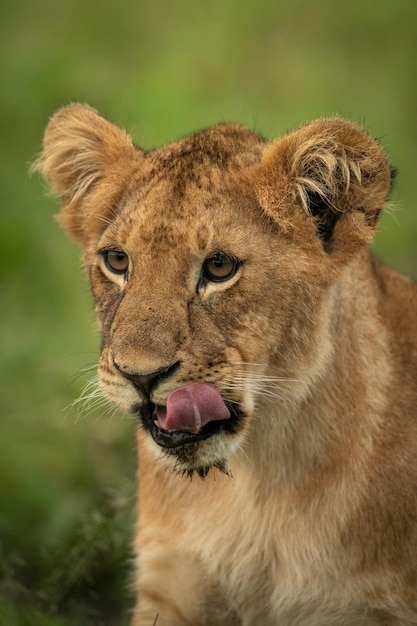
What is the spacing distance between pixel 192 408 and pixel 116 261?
1.95 ft

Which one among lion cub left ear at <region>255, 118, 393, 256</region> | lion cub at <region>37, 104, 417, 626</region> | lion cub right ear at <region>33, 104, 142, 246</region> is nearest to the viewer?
lion cub at <region>37, 104, 417, 626</region>

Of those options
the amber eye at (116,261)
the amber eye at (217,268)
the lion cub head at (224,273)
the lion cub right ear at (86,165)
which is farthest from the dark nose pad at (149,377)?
the lion cub right ear at (86,165)

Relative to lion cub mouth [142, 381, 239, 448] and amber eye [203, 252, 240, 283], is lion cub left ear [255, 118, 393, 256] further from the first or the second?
lion cub mouth [142, 381, 239, 448]

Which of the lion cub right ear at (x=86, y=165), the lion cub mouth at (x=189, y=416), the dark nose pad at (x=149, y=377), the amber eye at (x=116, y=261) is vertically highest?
the lion cub right ear at (x=86, y=165)

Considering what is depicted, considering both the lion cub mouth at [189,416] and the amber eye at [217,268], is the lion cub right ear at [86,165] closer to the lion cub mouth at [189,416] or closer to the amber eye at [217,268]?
the amber eye at [217,268]

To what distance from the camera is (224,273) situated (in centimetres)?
355

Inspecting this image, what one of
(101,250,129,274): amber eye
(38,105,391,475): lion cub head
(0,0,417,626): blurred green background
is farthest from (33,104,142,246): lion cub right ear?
(0,0,417,626): blurred green background

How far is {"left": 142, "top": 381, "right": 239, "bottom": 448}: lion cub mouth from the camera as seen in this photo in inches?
132

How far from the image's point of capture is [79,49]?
10.2m

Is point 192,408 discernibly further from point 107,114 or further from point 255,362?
point 107,114

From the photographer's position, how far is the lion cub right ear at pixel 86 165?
4.02 meters

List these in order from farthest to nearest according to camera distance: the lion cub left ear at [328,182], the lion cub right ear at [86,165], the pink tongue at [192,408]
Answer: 1. the lion cub right ear at [86,165]
2. the lion cub left ear at [328,182]
3. the pink tongue at [192,408]

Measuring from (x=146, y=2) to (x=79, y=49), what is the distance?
103cm

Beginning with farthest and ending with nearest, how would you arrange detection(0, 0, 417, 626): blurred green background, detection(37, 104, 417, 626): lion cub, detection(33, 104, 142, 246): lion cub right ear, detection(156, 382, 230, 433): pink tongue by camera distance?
detection(0, 0, 417, 626): blurred green background, detection(33, 104, 142, 246): lion cub right ear, detection(37, 104, 417, 626): lion cub, detection(156, 382, 230, 433): pink tongue
